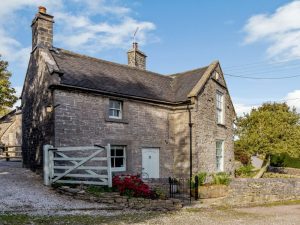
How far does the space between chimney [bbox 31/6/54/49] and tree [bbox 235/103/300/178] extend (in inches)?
605

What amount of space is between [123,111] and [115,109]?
472mm

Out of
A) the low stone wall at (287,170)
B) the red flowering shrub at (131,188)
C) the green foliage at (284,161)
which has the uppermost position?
the red flowering shrub at (131,188)

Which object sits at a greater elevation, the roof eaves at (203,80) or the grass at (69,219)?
the roof eaves at (203,80)

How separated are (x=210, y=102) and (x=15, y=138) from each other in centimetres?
2641

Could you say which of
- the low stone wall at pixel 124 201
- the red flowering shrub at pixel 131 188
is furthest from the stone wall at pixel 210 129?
the low stone wall at pixel 124 201

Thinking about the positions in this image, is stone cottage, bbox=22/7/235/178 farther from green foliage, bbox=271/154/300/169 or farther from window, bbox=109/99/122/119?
green foliage, bbox=271/154/300/169

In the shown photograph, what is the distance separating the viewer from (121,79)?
20.0 metres

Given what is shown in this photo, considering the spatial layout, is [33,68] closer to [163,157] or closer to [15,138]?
[163,157]

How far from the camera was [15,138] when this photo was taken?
39.5 meters

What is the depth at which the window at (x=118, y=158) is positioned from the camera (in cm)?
1775

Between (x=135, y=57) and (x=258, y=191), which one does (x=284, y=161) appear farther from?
(x=258, y=191)

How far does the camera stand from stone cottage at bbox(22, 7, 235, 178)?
16281 millimetres

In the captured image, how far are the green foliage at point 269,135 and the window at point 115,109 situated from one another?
11.1 metres

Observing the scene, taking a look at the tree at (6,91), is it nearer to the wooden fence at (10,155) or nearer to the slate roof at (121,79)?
the wooden fence at (10,155)
